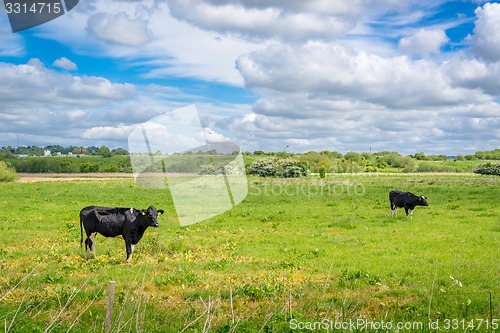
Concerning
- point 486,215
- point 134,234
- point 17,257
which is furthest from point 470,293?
point 486,215

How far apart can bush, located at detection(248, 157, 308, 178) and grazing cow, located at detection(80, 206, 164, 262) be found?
59676 millimetres

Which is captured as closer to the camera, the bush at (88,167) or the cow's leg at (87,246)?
the cow's leg at (87,246)

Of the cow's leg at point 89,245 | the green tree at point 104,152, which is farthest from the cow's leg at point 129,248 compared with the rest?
the green tree at point 104,152

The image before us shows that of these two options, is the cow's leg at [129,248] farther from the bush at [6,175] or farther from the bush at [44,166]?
the bush at [44,166]

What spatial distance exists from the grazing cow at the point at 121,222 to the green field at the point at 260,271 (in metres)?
0.79

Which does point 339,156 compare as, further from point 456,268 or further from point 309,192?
point 456,268

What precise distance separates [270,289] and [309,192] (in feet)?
106

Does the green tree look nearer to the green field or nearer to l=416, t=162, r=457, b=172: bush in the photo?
l=416, t=162, r=457, b=172: bush

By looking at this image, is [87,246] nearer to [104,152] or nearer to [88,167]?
[88,167]

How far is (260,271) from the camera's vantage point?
1451 centimetres

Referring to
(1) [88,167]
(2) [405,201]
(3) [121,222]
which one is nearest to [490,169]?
(2) [405,201]

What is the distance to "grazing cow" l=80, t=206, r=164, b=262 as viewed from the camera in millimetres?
16297

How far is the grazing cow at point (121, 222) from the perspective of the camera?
53.5 ft

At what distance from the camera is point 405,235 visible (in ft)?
68.0
